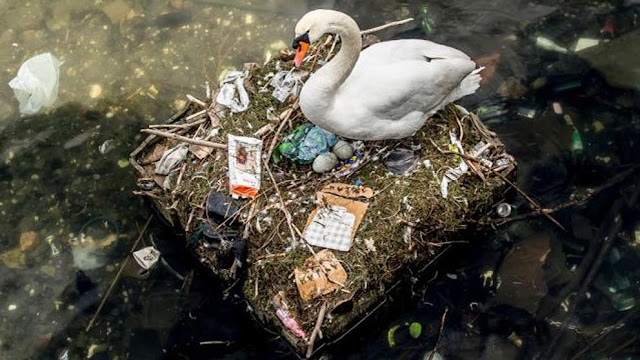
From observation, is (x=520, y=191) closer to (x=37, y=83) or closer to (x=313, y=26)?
(x=313, y=26)

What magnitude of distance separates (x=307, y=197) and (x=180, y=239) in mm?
1236

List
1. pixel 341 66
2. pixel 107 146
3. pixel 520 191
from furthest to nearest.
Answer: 1. pixel 107 146
2. pixel 520 191
3. pixel 341 66

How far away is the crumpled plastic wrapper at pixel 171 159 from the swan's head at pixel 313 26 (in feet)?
4.49

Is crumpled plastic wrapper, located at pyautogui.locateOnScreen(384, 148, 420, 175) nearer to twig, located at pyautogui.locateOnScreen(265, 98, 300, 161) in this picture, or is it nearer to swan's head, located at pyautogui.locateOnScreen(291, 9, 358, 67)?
twig, located at pyautogui.locateOnScreen(265, 98, 300, 161)

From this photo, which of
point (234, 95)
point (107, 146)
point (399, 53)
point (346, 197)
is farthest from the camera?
point (107, 146)

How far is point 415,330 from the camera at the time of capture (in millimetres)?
5254

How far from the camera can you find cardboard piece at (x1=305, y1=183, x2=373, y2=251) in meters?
4.93

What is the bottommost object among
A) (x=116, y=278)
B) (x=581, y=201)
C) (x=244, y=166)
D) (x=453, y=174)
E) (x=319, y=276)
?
(x=116, y=278)

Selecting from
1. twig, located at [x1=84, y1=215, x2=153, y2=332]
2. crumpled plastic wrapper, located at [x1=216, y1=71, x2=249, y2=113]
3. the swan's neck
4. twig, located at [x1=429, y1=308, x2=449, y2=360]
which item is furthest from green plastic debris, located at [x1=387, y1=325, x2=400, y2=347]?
twig, located at [x1=84, y1=215, x2=153, y2=332]

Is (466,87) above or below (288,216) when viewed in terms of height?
above

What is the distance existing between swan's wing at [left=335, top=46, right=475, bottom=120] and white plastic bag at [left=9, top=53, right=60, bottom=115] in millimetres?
3092

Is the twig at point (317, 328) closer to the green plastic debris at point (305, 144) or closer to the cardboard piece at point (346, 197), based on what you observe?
the cardboard piece at point (346, 197)

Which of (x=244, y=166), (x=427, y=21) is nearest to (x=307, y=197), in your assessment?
(x=244, y=166)

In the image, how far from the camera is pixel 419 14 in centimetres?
649
